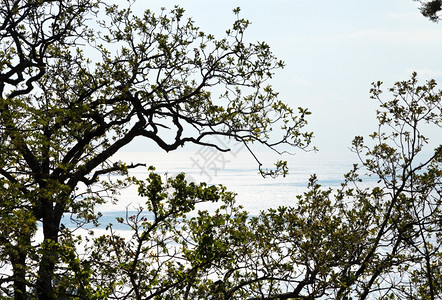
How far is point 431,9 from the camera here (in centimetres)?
1427

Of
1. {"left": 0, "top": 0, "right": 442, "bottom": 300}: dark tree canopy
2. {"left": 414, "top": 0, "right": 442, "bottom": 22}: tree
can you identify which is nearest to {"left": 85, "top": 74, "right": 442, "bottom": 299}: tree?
{"left": 0, "top": 0, "right": 442, "bottom": 300}: dark tree canopy

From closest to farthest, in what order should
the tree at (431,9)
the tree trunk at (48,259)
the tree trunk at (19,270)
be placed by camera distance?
the tree trunk at (48,259) → the tree trunk at (19,270) → the tree at (431,9)

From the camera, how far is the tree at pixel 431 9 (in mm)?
14172

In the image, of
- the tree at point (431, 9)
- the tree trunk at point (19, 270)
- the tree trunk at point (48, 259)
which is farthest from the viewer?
the tree at point (431, 9)

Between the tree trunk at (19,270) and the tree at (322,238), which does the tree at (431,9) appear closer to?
the tree at (322,238)

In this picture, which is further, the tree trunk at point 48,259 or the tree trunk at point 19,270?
the tree trunk at point 19,270

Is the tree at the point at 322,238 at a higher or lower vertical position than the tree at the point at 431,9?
lower

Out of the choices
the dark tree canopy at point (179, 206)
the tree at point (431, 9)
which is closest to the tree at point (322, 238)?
the dark tree canopy at point (179, 206)

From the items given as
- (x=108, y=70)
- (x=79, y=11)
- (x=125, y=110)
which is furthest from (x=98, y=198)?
(x=79, y=11)

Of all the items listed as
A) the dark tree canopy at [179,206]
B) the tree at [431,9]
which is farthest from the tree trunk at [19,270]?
the tree at [431,9]

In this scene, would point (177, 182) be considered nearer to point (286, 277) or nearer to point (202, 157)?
point (286, 277)

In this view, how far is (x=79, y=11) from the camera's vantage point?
10594 mm

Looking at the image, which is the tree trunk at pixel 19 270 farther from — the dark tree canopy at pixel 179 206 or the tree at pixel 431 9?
the tree at pixel 431 9

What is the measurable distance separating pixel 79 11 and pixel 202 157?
434 cm
